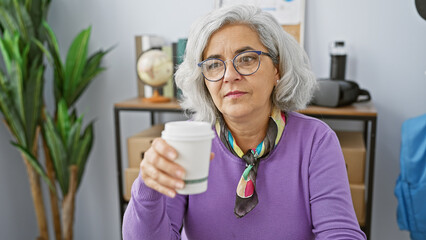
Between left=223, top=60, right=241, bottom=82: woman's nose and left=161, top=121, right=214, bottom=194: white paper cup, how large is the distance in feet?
1.41

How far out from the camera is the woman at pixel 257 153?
1128mm

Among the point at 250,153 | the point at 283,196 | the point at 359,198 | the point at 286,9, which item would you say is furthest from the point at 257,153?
the point at 286,9

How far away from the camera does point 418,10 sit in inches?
77.6

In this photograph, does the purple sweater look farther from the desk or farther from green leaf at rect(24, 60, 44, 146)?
green leaf at rect(24, 60, 44, 146)

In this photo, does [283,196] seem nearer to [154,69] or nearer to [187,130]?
[187,130]

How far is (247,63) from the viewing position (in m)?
1.15

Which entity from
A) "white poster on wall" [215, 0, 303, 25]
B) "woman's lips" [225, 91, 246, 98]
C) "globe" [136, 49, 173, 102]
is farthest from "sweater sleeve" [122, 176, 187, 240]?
"white poster on wall" [215, 0, 303, 25]

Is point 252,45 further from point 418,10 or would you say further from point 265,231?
point 418,10

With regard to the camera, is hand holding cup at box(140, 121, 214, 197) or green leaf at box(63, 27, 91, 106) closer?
hand holding cup at box(140, 121, 214, 197)

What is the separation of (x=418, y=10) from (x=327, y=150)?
Answer: 4.14 ft

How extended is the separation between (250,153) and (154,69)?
3.47 ft

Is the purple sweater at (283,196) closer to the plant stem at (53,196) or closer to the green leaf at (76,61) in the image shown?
the green leaf at (76,61)

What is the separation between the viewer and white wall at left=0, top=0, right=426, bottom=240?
2.07m

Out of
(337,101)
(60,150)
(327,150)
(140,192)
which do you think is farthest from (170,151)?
(60,150)
